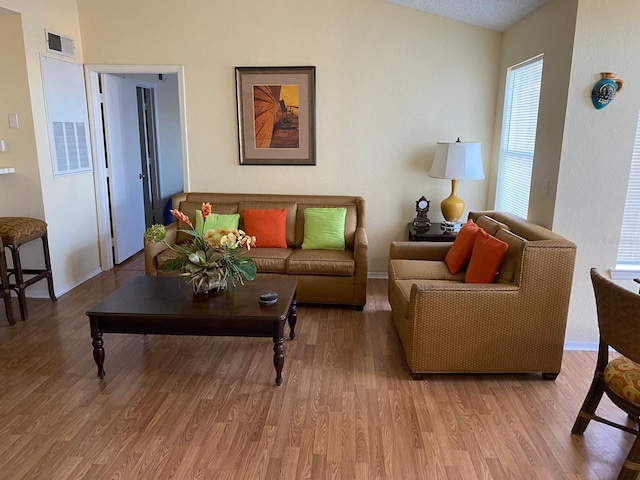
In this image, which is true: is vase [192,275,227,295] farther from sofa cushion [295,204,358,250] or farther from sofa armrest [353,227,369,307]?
sofa cushion [295,204,358,250]

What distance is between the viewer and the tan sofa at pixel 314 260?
4.05m

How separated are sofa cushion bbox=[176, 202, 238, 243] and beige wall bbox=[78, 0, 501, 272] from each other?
40cm

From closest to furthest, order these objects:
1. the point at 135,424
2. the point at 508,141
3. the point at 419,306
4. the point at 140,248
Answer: the point at 135,424 → the point at 419,306 → the point at 508,141 → the point at 140,248

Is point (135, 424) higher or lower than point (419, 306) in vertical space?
lower

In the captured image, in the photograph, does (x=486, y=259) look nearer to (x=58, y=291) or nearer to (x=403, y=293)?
(x=403, y=293)

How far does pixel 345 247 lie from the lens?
4.47 m

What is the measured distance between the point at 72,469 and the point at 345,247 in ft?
9.31

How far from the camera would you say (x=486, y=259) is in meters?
3.11

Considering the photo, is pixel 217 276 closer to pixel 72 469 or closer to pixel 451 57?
pixel 72 469

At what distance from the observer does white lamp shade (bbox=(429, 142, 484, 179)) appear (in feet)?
14.1

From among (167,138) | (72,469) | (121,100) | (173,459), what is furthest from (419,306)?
(167,138)

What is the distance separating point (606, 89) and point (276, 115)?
292 centimetres

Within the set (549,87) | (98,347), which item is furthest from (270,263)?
(549,87)

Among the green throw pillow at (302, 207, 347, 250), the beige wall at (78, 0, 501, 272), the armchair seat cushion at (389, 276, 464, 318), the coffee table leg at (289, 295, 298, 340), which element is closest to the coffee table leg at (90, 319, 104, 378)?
the coffee table leg at (289, 295, 298, 340)
